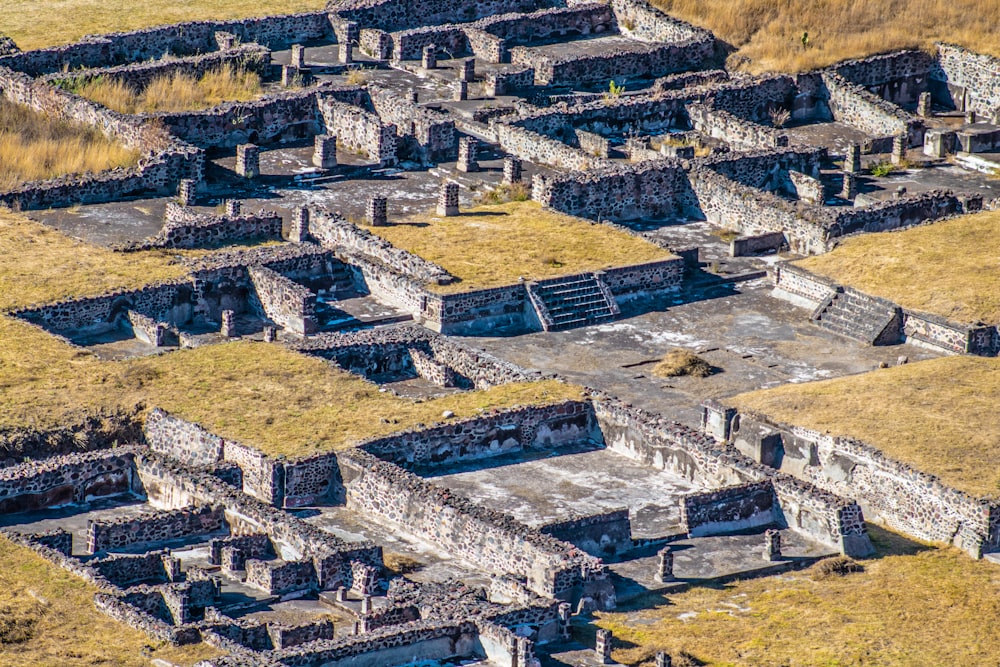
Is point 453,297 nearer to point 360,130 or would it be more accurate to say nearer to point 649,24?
point 360,130

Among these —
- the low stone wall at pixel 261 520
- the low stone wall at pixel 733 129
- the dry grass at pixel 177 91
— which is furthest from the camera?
the dry grass at pixel 177 91

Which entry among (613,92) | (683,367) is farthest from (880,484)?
(613,92)

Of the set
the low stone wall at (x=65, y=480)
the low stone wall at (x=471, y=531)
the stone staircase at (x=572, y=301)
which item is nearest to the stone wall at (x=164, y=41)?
the stone staircase at (x=572, y=301)

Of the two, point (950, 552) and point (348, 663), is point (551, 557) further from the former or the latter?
point (950, 552)

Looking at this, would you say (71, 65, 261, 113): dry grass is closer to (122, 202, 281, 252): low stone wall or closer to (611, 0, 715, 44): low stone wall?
(122, 202, 281, 252): low stone wall

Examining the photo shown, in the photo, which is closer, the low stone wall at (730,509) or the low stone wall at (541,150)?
the low stone wall at (730,509)

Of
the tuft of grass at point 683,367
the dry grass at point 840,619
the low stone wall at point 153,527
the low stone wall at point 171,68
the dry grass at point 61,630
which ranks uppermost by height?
the low stone wall at point 171,68

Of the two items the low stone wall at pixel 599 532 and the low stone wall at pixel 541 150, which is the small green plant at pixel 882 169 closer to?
the low stone wall at pixel 541 150
